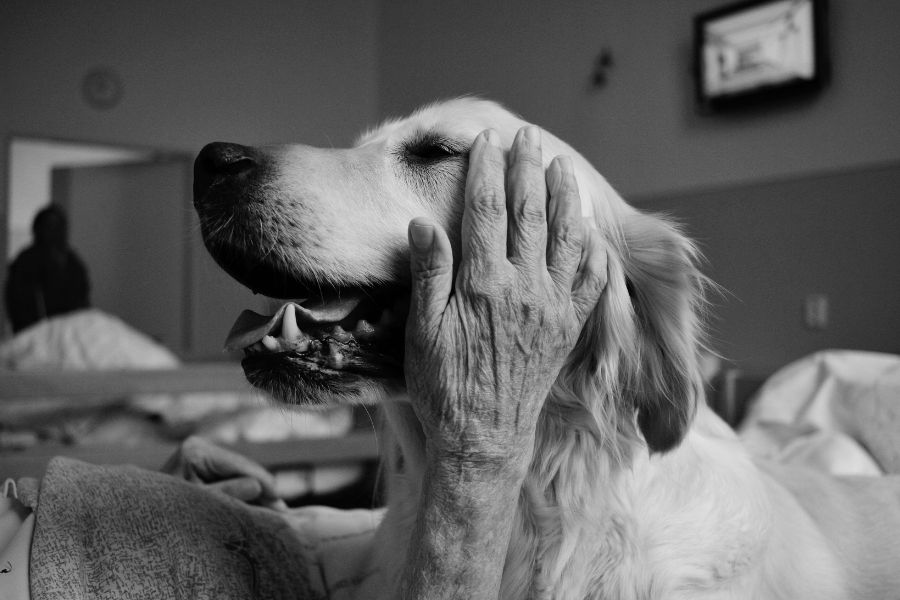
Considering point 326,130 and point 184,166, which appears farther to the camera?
point 326,130

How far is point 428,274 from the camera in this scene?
0.64 metres

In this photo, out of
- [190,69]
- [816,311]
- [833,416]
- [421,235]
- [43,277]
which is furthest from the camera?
[190,69]

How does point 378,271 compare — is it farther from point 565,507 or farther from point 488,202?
point 565,507

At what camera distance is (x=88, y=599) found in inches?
29.1

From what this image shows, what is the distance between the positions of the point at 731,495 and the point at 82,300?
4856mm

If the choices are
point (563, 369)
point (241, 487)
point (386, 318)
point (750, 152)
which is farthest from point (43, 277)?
point (563, 369)

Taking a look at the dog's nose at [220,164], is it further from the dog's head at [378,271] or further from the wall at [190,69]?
the wall at [190,69]

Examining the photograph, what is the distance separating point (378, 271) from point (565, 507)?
32 centimetres

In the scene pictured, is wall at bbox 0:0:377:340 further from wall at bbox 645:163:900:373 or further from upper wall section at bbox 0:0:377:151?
wall at bbox 645:163:900:373

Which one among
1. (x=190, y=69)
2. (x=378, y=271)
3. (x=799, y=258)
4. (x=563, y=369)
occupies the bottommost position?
(x=563, y=369)

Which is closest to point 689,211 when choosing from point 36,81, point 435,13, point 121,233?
point 435,13

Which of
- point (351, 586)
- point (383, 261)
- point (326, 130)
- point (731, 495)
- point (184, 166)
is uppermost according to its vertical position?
point (326, 130)

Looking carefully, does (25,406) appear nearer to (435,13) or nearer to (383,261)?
(383,261)

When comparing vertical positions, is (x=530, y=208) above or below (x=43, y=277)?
below
